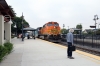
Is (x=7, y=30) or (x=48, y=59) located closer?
(x=48, y=59)

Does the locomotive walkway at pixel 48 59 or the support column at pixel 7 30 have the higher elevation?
the support column at pixel 7 30

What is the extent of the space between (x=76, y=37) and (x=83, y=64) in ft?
60.0

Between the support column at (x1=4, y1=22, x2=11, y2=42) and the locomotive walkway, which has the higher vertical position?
the support column at (x1=4, y1=22, x2=11, y2=42)

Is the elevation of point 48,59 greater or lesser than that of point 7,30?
lesser

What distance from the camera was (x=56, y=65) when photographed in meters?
9.62

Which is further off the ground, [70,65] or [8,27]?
[8,27]

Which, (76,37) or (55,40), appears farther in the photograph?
(55,40)

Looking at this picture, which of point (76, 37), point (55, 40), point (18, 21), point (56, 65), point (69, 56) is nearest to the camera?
point (56, 65)

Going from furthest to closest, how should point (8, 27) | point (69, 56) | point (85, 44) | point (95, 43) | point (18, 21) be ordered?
point (18, 21) < point (85, 44) < point (95, 43) < point (8, 27) < point (69, 56)

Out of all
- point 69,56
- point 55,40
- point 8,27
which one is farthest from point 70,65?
point 55,40

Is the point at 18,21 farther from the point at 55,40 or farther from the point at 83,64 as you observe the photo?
the point at 83,64

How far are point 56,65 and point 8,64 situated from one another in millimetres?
2471

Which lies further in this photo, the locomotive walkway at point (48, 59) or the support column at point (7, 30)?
the support column at point (7, 30)

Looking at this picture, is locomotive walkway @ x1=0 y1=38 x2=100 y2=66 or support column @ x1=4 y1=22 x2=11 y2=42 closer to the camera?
locomotive walkway @ x1=0 y1=38 x2=100 y2=66
